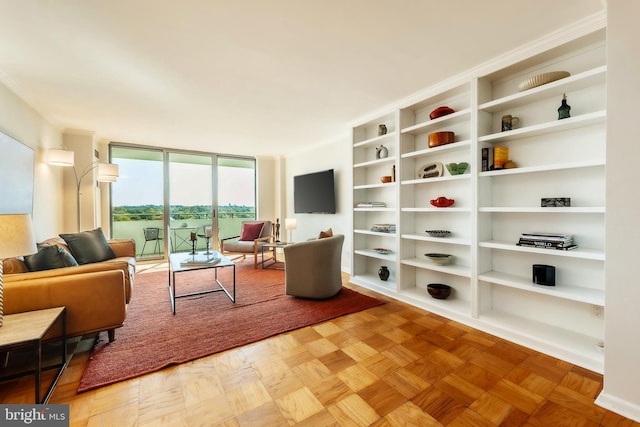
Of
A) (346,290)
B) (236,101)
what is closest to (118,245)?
(236,101)

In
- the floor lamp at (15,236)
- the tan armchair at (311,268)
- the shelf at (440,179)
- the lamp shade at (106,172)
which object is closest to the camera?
the floor lamp at (15,236)

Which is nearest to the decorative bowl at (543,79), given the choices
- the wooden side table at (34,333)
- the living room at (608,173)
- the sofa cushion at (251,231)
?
the living room at (608,173)

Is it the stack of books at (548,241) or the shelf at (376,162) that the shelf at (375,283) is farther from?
the shelf at (376,162)

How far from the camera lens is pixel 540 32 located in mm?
1916

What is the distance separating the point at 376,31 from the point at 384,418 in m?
2.48

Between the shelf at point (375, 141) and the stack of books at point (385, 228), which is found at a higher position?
the shelf at point (375, 141)

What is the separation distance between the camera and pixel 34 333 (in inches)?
52.8

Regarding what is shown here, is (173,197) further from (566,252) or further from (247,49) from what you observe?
(566,252)

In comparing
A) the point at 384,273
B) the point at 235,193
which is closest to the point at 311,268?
the point at 384,273

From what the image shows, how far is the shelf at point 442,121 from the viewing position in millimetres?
2588

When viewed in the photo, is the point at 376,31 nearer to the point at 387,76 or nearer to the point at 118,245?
the point at 387,76

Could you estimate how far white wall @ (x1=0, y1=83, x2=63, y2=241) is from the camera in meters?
2.63

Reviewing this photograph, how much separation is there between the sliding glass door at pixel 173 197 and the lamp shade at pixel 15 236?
10.5 ft

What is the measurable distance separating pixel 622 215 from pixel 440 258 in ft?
5.02
